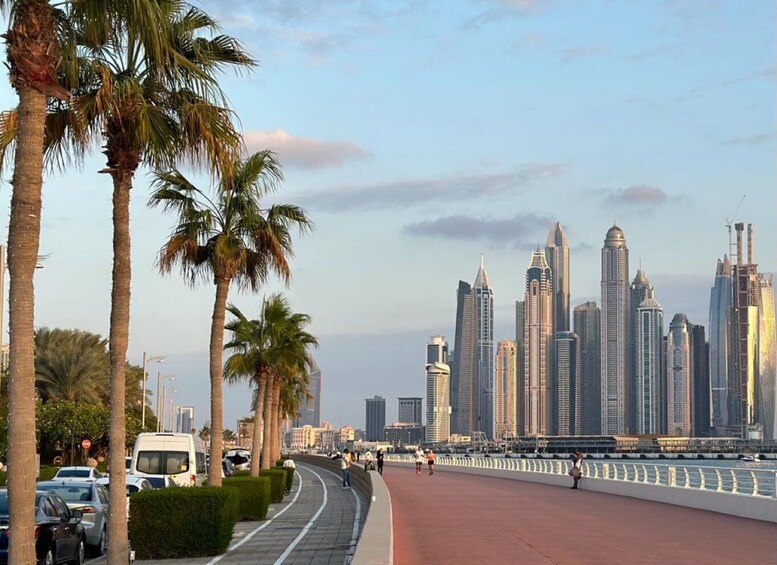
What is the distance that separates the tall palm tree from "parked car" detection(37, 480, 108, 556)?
38.8ft

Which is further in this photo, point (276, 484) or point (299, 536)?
A: point (276, 484)

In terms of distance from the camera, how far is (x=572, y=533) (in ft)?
81.0

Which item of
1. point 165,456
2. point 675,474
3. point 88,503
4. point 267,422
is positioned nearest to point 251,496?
point 165,456

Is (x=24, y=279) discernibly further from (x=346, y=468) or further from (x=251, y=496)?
(x=346, y=468)

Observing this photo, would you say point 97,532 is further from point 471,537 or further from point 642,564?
point 642,564

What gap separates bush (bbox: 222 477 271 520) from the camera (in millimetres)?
32625

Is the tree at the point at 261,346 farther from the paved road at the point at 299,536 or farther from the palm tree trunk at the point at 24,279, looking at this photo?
the palm tree trunk at the point at 24,279

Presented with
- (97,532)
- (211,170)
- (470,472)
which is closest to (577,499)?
(97,532)

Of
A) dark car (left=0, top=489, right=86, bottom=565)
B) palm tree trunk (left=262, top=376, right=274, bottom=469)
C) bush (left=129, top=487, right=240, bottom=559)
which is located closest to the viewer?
dark car (left=0, top=489, right=86, bottom=565)

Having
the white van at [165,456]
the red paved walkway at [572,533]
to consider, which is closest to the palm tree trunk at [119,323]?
the red paved walkway at [572,533]

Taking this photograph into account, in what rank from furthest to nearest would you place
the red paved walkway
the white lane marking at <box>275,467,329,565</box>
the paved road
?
the white lane marking at <box>275,467,329,565</box> < the paved road < the red paved walkway

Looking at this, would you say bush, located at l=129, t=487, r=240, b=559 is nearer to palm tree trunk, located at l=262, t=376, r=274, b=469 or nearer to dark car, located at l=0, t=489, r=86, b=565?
dark car, located at l=0, t=489, r=86, b=565

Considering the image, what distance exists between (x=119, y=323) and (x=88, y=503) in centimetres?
654

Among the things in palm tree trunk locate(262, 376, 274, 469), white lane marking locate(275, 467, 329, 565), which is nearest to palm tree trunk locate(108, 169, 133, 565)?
white lane marking locate(275, 467, 329, 565)
